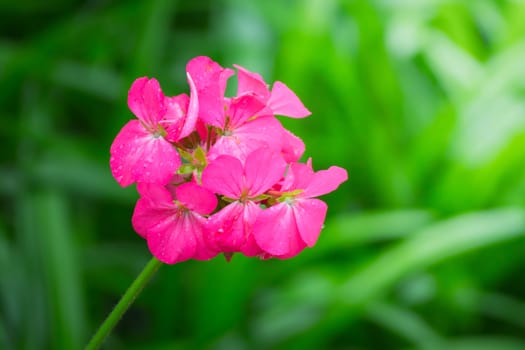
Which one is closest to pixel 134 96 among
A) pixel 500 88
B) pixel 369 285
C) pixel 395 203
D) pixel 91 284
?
pixel 369 285

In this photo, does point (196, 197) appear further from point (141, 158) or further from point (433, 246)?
point (433, 246)

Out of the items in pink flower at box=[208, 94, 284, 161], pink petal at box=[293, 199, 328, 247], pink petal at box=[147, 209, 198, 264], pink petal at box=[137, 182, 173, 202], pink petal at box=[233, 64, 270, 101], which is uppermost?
pink petal at box=[233, 64, 270, 101]

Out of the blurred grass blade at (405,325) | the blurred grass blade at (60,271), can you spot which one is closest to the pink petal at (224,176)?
the blurred grass blade at (60,271)

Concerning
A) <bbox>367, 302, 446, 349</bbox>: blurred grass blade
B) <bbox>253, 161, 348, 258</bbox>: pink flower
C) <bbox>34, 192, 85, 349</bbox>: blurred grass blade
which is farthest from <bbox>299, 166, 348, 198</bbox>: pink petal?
<bbox>367, 302, 446, 349</bbox>: blurred grass blade

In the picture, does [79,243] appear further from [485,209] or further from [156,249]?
[156,249]

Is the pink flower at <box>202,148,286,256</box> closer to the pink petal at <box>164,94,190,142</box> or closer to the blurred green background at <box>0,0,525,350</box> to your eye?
the pink petal at <box>164,94,190,142</box>
